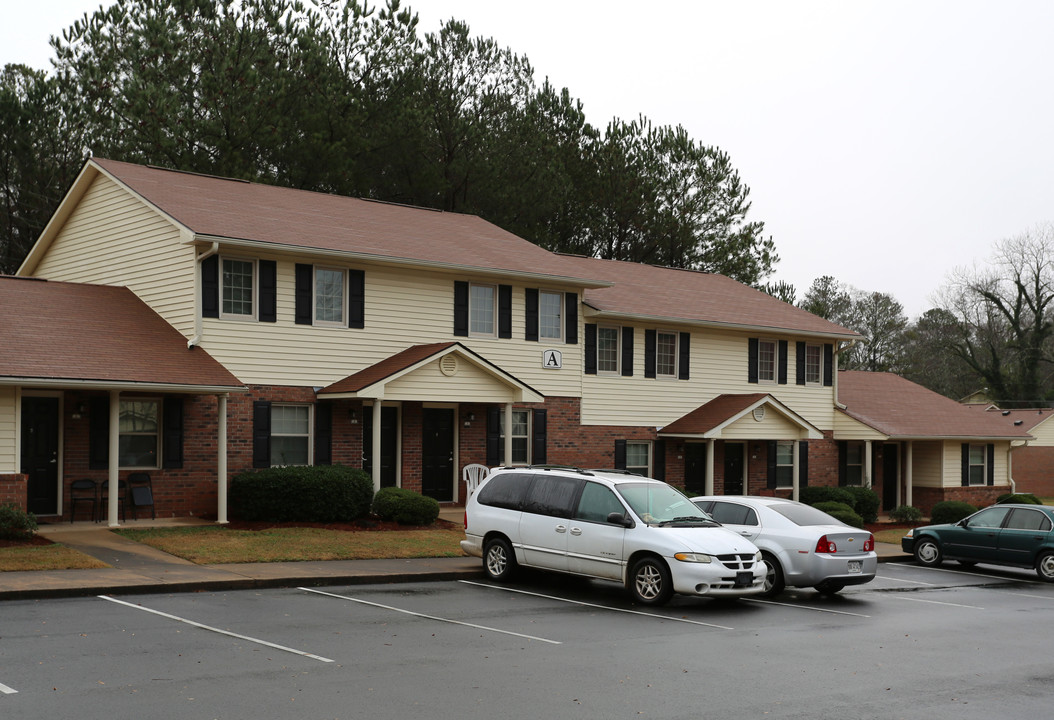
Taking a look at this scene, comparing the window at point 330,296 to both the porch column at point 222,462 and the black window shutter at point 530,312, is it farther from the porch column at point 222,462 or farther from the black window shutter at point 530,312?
the black window shutter at point 530,312

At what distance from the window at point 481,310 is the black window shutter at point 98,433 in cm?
880

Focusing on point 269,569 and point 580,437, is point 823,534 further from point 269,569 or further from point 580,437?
point 580,437

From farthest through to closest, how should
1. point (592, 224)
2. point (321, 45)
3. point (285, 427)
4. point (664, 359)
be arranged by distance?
point (592, 224) → point (321, 45) → point (664, 359) → point (285, 427)

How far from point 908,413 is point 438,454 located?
1913cm

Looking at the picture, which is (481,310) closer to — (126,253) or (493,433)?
(493,433)

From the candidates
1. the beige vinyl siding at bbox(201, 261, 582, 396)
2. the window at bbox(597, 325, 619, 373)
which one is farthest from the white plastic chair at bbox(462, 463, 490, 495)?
the window at bbox(597, 325, 619, 373)

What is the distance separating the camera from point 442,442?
87.9ft

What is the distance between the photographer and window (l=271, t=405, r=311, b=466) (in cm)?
2373

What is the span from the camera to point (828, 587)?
1662 cm

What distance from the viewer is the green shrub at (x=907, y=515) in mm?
34375

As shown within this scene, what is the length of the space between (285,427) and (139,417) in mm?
3105

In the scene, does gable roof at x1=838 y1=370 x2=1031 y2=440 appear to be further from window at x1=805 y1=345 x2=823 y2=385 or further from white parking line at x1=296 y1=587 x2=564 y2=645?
white parking line at x1=296 y1=587 x2=564 y2=645

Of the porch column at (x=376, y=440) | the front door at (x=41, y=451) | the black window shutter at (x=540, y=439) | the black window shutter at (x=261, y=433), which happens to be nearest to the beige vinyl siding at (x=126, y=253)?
the black window shutter at (x=261, y=433)

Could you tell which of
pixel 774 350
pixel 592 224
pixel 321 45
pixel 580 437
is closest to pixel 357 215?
pixel 580 437
